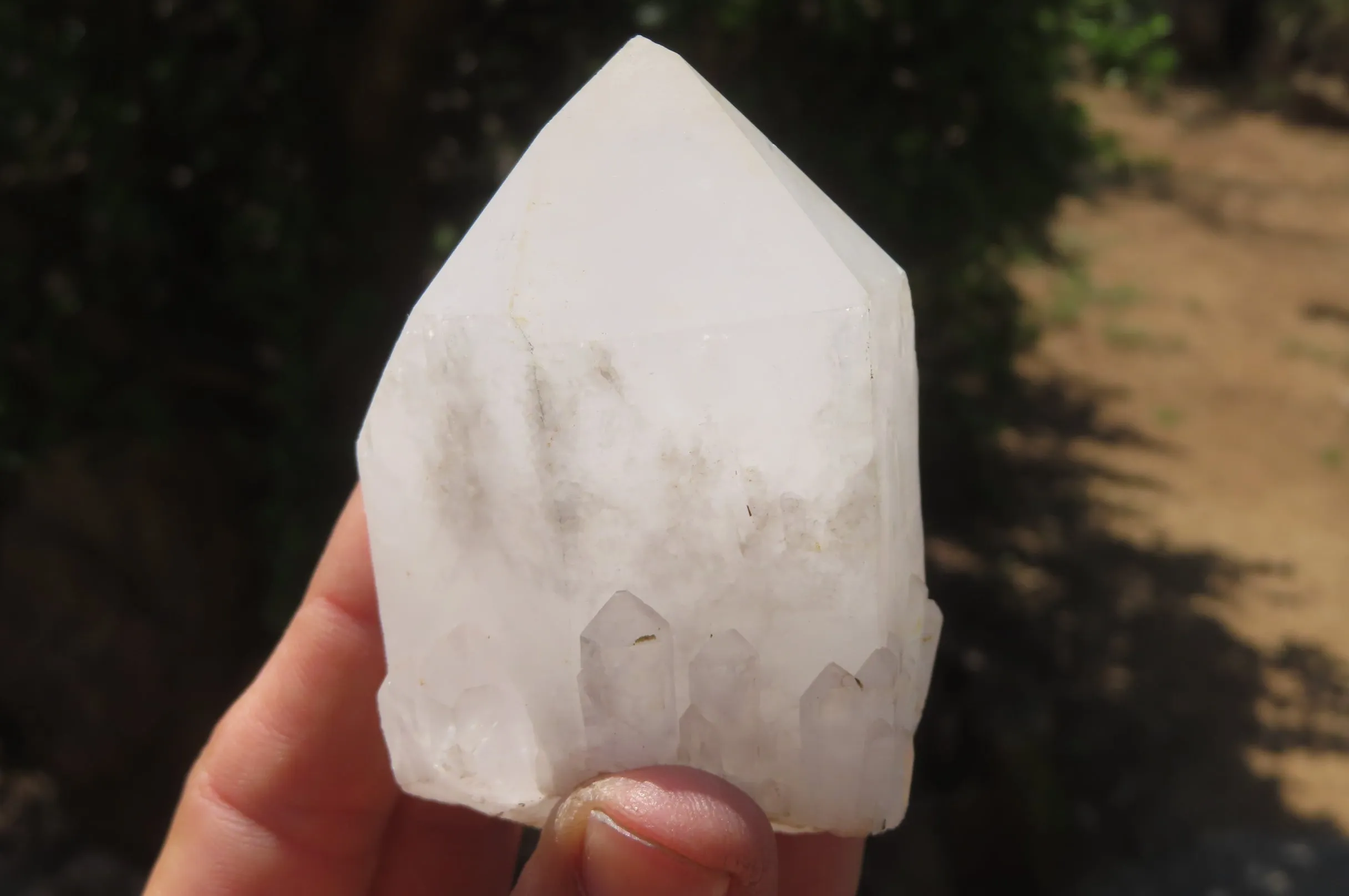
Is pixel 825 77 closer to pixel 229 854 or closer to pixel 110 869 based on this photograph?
pixel 229 854

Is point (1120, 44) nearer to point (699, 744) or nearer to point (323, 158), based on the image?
point (323, 158)

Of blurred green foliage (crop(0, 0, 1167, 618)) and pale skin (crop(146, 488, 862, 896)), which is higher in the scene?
blurred green foliage (crop(0, 0, 1167, 618))

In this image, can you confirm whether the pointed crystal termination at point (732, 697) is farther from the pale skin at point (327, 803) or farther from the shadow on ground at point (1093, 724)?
the shadow on ground at point (1093, 724)

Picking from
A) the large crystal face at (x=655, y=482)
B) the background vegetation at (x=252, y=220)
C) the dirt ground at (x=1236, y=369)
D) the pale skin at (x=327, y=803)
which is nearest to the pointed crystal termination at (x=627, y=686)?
the large crystal face at (x=655, y=482)

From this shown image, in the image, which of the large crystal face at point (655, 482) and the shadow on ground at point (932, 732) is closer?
the large crystal face at point (655, 482)

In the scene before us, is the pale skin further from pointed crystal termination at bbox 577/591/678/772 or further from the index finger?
pointed crystal termination at bbox 577/591/678/772

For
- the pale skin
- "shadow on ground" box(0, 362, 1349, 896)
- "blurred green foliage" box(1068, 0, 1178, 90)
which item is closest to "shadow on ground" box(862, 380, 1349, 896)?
"shadow on ground" box(0, 362, 1349, 896)
